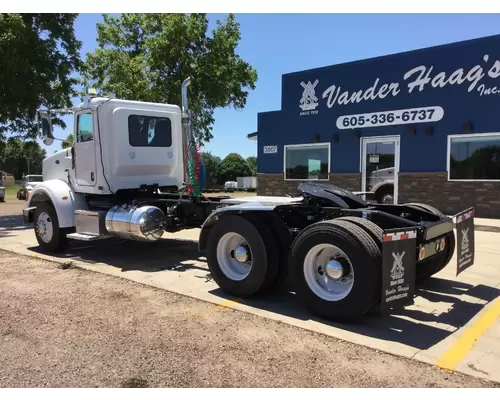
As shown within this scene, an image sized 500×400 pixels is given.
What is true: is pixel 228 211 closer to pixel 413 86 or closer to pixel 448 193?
pixel 448 193

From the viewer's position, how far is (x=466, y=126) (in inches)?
502

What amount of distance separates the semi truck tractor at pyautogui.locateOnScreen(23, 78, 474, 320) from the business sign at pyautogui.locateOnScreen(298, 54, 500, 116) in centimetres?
833

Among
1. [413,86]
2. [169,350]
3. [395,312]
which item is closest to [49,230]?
[169,350]

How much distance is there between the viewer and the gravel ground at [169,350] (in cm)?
325

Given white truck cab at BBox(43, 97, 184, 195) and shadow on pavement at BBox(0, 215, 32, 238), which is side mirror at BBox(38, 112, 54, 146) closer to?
white truck cab at BBox(43, 97, 184, 195)

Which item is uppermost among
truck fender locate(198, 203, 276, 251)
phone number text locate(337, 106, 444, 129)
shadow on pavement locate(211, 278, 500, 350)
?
phone number text locate(337, 106, 444, 129)

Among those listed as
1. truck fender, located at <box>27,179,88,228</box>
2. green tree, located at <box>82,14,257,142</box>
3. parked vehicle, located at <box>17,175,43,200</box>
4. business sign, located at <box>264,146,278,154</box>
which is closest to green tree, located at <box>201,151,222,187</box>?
parked vehicle, located at <box>17,175,43,200</box>

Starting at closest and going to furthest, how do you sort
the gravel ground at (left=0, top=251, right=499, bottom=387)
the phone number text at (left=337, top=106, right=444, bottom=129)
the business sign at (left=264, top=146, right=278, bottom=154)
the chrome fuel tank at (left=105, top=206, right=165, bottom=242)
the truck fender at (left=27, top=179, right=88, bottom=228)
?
1. the gravel ground at (left=0, top=251, right=499, bottom=387)
2. the chrome fuel tank at (left=105, top=206, right=165, bottom=242)
3. the truck fender at (left=27, top=179, right=88, bottom=228)
4. the phone number text at (left=337, top=106, right=444, bottom=129)
5. the business sign at (left=264, top=146, right=278, bottom=154)

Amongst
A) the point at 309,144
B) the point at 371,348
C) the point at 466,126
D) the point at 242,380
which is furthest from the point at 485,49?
the point at 242,380

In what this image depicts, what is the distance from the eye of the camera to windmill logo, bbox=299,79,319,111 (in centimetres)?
1588

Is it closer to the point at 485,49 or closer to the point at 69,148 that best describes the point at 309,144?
the point at 485,49

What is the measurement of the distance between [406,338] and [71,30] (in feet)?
47.8

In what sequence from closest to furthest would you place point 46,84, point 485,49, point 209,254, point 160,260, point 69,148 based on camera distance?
point 209,254
point 160,260
point 69,148
point 485,49
point 46,84

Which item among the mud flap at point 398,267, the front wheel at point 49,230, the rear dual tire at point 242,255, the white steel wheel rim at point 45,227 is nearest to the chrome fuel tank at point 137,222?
the front wheel at point 49,230
